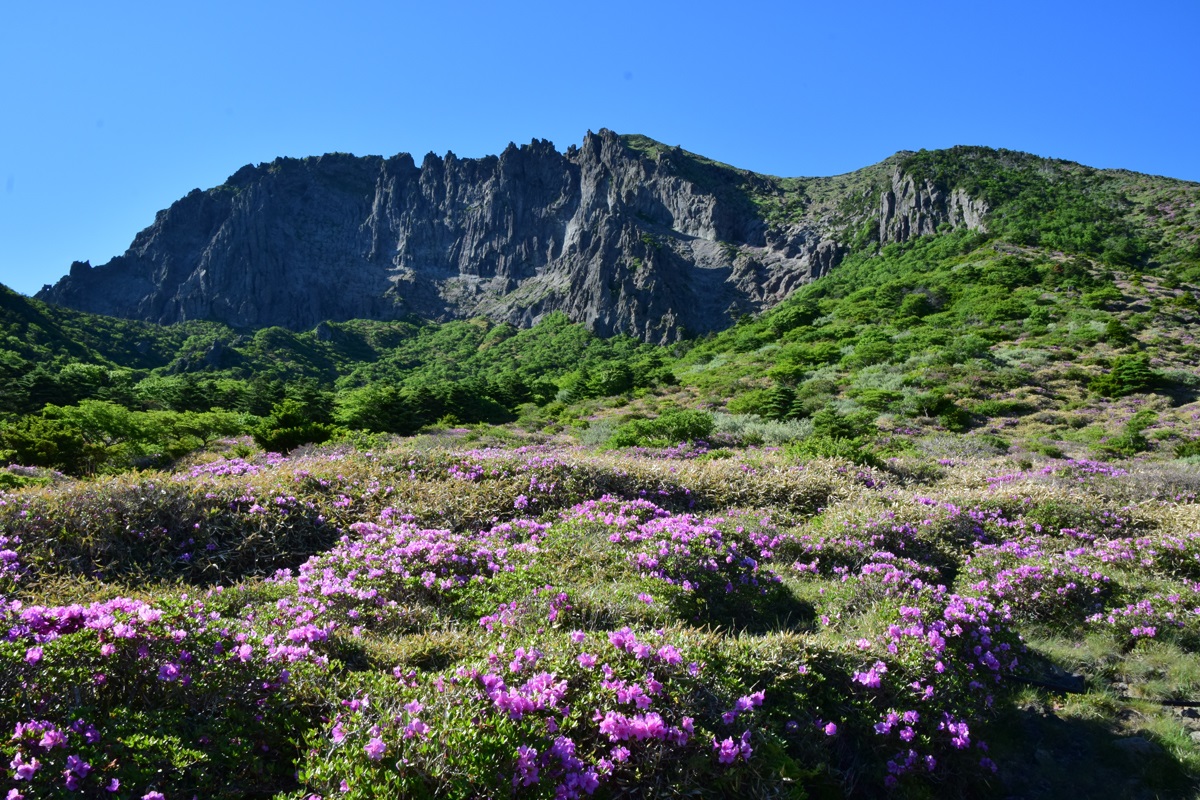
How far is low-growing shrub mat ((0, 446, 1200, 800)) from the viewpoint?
8.73 feet

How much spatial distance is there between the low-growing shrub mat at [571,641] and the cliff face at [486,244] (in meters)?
93.5

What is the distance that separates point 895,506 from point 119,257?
195356 millimetres

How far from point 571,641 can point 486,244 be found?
535ft

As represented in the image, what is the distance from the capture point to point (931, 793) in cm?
350

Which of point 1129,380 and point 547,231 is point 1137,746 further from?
point 547,231

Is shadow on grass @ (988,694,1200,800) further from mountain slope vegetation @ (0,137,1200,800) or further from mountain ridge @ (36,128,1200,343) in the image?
mountain ridge @ (36,128,1200,343)

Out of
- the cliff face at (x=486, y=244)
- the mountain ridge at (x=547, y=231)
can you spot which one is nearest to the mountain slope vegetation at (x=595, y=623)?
the mountain ridge at (x=547, y=231)

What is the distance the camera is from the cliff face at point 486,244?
113 m

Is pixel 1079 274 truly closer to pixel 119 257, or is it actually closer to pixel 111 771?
pixel 111 771

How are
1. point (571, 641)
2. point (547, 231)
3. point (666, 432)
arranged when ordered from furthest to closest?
1. point (547, 231)
2. point (666, 432)
3. point (571, 641)

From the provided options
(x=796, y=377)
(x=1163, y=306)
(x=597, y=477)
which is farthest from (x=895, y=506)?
(x=1163, y=306)

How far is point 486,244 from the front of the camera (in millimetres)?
158125

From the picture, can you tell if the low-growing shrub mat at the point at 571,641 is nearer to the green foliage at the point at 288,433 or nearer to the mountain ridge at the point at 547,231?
the green foliage at the point at 288,433

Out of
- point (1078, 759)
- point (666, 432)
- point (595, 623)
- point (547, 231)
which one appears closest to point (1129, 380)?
point (666, 432)
